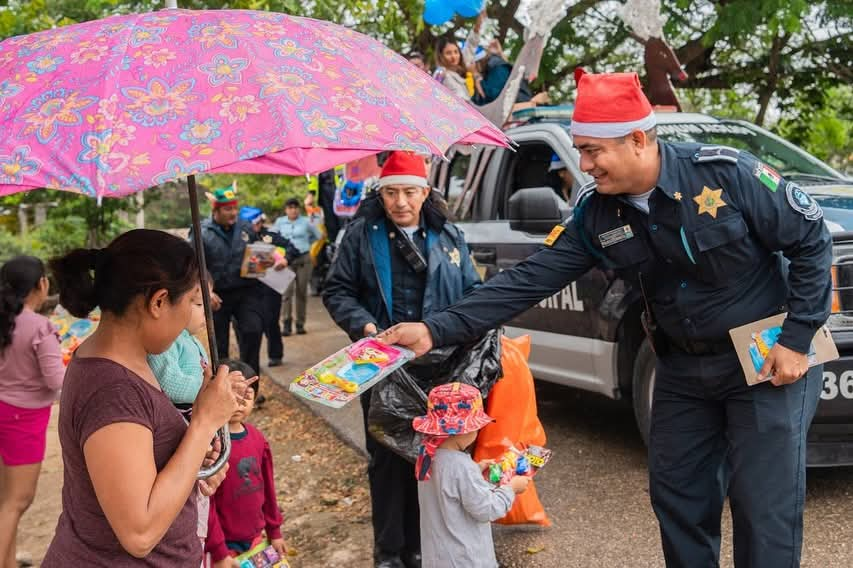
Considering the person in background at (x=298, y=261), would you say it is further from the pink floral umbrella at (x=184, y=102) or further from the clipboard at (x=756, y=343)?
the pink floral umbrella at (x=184, y=102)

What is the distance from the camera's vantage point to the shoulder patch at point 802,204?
282cm

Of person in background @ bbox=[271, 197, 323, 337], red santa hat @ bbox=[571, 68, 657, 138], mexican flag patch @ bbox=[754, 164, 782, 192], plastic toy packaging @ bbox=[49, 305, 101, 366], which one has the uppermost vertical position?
red santa hat @ bbox=[571, 68, 657, 138]

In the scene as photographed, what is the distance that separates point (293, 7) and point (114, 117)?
16.2 feet

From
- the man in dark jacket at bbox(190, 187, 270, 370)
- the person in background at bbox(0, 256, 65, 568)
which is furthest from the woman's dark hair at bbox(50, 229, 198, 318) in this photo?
the man in dark jacket at bbox(190, 187, 270, 370)

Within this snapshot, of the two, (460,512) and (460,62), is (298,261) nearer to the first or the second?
(460,62)

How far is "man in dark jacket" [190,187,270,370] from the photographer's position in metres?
7.26

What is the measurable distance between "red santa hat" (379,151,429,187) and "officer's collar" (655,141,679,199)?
4.19ft

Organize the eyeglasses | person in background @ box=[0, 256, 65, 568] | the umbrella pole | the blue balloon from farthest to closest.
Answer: the blue balloon → person in background @ box=[0, 256, 65, 568] → the eyeglasses → the umbrella pole

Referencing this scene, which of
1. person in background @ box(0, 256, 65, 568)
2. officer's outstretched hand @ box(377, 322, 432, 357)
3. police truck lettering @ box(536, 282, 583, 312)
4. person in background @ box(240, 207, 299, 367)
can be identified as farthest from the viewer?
person in background @ box(240, 207, 299, 367)

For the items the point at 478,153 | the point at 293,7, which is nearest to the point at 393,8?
the point at 293,7

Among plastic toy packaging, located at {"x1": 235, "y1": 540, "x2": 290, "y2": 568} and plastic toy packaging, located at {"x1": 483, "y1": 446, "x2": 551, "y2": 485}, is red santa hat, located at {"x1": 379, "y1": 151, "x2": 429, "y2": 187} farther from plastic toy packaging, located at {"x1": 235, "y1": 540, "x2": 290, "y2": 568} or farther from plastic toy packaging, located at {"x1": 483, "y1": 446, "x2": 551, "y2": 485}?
plastic toy packaging, located at {"x1": 235, "y1": 540, "x2": 290, "y2": 568}

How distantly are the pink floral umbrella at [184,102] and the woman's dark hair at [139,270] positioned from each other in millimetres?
277

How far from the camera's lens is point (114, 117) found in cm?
194

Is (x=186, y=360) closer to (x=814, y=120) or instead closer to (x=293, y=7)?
(x=293, y=7)
